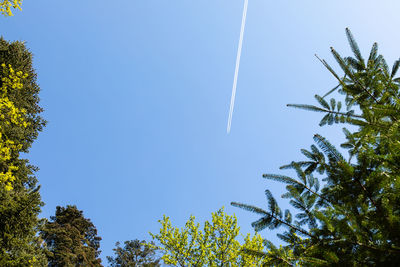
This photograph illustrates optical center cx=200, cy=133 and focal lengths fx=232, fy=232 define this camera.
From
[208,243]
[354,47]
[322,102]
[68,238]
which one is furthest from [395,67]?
[68,238]

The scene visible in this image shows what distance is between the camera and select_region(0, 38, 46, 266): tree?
7571mm

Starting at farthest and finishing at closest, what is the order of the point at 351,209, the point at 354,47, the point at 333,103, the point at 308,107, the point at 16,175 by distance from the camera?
the point at 16,175 → the point at 333,103 → the point at 308,107 → the point at 354,47 → the point at 351,209

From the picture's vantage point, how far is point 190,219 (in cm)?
1334

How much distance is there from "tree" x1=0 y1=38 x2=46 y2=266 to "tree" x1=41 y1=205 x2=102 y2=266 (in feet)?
36.8

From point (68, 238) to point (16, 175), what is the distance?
15148 mm

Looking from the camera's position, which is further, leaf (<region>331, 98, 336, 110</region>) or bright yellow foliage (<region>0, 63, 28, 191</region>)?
bright yellow foliage (<region>0, 63, 28, 191</region>)

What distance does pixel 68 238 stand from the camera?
21406mm

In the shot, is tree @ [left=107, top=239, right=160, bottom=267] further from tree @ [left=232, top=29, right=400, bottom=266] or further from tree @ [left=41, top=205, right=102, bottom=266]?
tree @ [left=232, top=29, right=400, bottom=266]

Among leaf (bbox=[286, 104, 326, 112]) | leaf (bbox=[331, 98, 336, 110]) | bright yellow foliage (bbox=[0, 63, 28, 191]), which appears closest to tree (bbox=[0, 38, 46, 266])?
bright yellow foliage (bbox=[0, 63, 28, 191])

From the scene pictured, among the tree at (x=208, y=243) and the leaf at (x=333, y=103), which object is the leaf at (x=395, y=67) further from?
the tree at (x=208, y=243)

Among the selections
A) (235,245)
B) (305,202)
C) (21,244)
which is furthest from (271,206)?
(235,245)

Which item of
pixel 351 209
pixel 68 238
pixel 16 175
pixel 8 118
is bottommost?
pixel 351 209

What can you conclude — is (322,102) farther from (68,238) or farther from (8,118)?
(68,238)

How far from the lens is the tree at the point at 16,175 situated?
757cm
